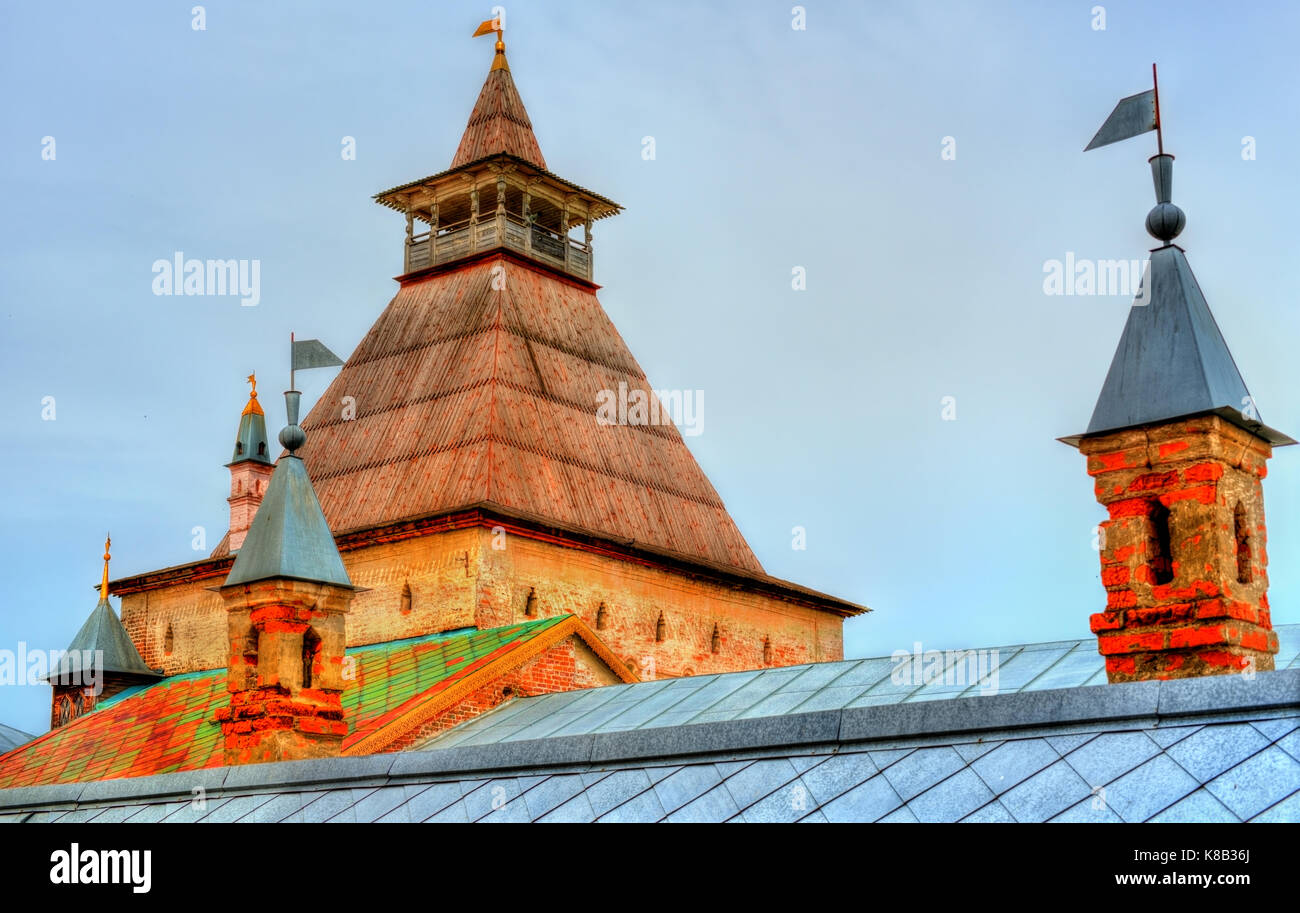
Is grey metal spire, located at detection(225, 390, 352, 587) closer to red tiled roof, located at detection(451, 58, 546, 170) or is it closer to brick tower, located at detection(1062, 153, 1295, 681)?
brick tower, located at detection(1062, 153, 1295, 681)

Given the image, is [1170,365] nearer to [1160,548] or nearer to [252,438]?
[1160,548]

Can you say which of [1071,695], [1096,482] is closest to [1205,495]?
[1096,482]

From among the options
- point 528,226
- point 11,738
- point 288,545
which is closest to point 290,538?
point 288,545

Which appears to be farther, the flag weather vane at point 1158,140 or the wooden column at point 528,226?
the wooden column at point 528,226

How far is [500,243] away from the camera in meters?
36.5

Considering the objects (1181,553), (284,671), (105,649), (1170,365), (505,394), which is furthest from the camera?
(105,649)

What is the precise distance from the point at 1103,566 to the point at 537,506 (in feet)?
58.8

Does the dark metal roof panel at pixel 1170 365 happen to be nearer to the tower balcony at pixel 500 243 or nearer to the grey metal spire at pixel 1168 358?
the grey metal spire at pixel 1168 358

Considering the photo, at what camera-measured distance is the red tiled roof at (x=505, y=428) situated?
1280 inches

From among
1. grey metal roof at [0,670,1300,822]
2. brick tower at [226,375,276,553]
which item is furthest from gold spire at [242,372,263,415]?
grey metal roof at [0,670,1300,822]

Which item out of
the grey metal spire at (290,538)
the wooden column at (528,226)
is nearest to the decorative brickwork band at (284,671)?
the grey metal spire at (290,538)

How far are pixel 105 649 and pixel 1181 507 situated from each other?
85.1 ft

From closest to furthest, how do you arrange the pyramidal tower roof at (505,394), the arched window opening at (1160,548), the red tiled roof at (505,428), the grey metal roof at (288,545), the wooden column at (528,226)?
1. the arched window opening at (1160,548)
2. the grey metal roof at (288,545)
3. the red tiled roof at (505,428)
4. the pyramidal tower roof at (505,394)
5. the wooden column at (528,226)

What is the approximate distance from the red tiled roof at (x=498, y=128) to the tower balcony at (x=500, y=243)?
1.32 metres
